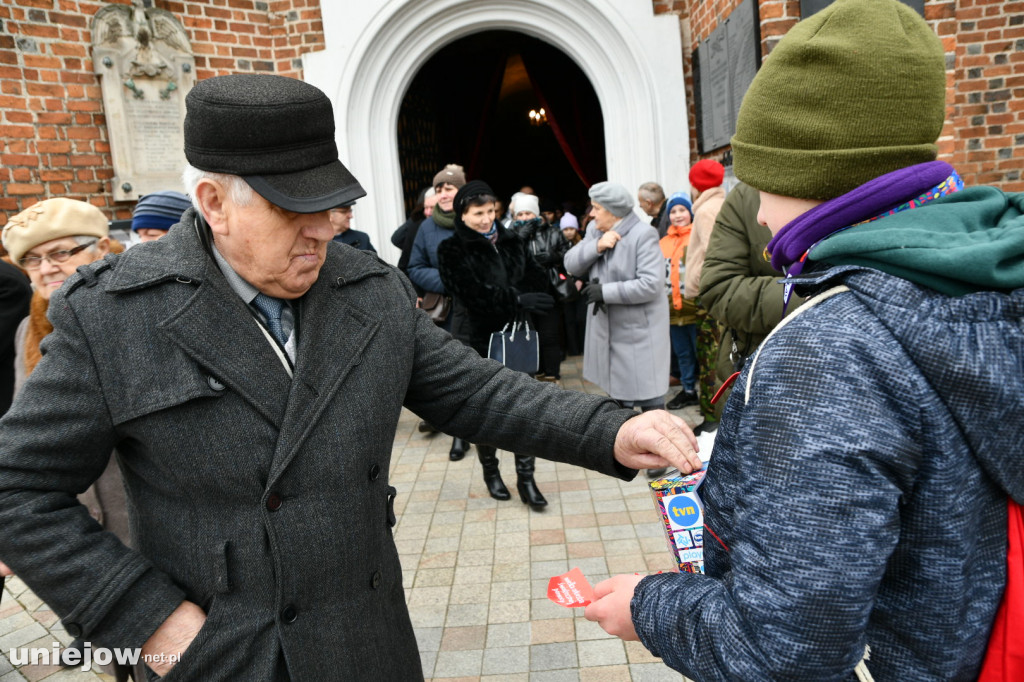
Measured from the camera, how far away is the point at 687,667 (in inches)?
40.9

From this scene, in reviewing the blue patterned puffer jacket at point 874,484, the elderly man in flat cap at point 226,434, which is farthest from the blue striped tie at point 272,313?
the blue patterned puffer jacket at point 874,484

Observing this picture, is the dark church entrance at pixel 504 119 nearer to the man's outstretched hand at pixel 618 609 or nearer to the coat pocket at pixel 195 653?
the coat pocket at pixel 195 653

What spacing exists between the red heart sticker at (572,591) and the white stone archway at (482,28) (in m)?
5.87

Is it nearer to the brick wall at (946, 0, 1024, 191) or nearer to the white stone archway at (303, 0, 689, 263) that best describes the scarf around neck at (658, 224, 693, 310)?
the white stone archway at (303, 0, 689, 263)

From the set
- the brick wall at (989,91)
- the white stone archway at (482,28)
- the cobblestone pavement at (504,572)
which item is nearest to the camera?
the cobblestone pavement at (504,572)

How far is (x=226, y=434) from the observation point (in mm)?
1349

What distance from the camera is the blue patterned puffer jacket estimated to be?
2.93 feet

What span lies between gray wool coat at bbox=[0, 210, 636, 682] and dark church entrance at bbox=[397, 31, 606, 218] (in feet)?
21.2

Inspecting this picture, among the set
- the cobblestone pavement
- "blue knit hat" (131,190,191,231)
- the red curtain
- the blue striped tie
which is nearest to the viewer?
the blue striped tie

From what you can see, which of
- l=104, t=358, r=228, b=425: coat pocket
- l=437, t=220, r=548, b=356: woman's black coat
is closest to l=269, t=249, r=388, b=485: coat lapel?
l=104, t=358, r=228, b=425: coat pocket

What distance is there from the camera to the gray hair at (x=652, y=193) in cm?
642

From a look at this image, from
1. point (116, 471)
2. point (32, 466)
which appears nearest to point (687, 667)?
point (32, 466)

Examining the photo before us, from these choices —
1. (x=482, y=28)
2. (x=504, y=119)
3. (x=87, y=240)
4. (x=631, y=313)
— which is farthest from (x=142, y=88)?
(x=504, y=119)

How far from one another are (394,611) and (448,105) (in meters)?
10.9
